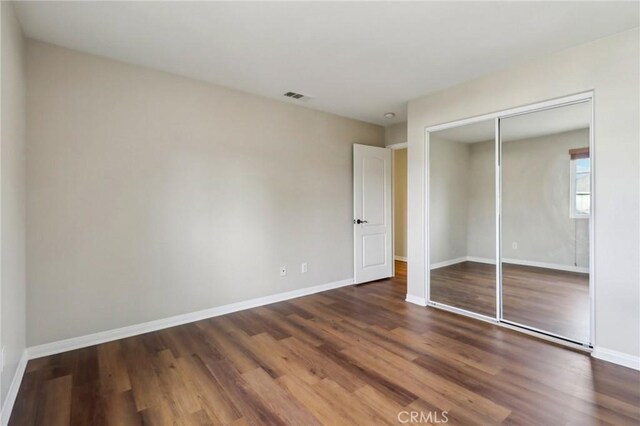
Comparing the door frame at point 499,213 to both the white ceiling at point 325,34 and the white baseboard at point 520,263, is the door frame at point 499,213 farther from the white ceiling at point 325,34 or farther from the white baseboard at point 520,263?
the white ceiling at point 325,34

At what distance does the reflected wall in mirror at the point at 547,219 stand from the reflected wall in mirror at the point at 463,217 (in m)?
0.16

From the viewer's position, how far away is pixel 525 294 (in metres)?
3.10

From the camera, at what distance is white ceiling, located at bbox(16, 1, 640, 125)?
2088 mm

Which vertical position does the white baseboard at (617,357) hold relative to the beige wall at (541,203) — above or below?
below

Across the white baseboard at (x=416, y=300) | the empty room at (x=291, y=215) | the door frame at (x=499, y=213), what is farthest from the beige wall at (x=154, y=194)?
the door frame at (x=499, y=213)

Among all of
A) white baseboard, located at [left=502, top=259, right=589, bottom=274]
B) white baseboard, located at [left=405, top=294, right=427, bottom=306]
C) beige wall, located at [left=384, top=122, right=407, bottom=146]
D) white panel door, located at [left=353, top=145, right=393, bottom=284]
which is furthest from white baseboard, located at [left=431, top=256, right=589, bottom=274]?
beige wall, located at [left=384, top=122, right=407, bottom=146]

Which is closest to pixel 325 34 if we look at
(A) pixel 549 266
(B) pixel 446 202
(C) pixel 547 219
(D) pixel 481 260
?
(B) pixel 446 202

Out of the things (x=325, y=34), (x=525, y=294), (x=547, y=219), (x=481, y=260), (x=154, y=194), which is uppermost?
(x=325, y=34)

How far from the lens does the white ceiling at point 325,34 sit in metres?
2.09

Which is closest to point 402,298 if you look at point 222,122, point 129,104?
point 222,122

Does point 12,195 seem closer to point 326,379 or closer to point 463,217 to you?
point 326,379

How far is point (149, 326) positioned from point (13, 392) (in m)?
1.08

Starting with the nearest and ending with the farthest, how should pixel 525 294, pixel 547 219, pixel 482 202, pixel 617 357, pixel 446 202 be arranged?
pixel 617 357 < pixel 547 219 < pixel 525 294 < pixel 482 202 < pixel 446 202

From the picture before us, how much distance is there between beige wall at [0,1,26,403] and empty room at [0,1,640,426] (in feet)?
0.11
